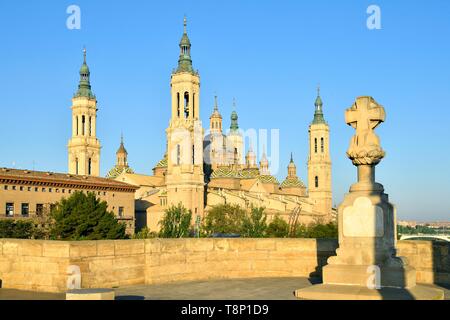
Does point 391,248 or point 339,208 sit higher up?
point 339,208

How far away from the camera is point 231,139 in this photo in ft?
563

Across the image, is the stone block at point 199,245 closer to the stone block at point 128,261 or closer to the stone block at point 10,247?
the stone block at point 128,261

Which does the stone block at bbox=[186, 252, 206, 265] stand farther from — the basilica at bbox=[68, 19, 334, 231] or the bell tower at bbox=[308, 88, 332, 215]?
the bell tower at bbox=[308, 88, 332, 215]

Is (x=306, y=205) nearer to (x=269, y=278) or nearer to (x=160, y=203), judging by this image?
(x=160, y=203)

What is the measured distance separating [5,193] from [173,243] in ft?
255

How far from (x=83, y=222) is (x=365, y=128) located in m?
60.1

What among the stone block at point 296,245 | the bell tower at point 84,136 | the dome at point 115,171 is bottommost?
the stone block at point 296,245

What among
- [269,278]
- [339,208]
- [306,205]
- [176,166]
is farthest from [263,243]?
[306,205]

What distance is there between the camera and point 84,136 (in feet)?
443

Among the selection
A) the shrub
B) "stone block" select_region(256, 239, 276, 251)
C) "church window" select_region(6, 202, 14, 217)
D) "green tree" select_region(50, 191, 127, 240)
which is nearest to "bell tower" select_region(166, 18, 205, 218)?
"church window" select_region(6, 202, 14, 217)

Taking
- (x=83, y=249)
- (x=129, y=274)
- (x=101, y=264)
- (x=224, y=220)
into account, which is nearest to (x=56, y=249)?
(x=83, y=249)

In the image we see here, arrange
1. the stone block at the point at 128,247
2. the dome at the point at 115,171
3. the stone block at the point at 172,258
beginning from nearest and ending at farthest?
the stone block at the point at 128,247 < the stone block at the point at 172,258 < the dome at the point at 115,171

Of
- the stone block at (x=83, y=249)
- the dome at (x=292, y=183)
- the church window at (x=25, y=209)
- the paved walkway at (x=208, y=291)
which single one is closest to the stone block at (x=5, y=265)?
the paved walkway at (x=208, y=291)

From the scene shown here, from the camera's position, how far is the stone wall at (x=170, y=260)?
1242 centimetres
